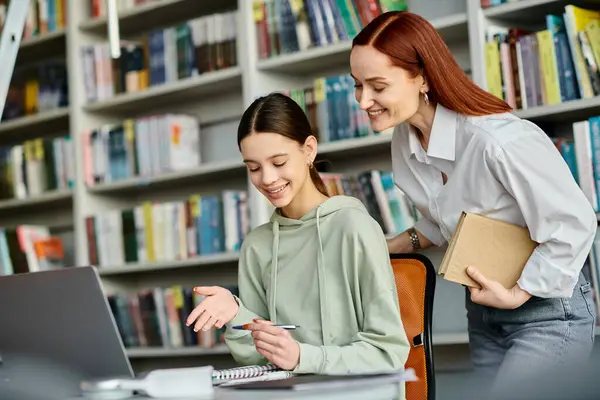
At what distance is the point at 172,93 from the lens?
11.9ft

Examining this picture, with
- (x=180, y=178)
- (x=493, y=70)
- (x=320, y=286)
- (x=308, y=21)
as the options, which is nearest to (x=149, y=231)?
(x=180, y=178)

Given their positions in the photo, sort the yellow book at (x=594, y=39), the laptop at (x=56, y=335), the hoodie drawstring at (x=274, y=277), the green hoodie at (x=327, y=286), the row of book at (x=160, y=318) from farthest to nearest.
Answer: the row of book at (x=160, y=318)
the yellow book at (x=594, y=39)
the hoodie drawstring at (x=274, y=277)
the green hoodie at (x=327, y=286)
the laptop at (x=56, y=335)

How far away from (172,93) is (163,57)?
6.6 inches

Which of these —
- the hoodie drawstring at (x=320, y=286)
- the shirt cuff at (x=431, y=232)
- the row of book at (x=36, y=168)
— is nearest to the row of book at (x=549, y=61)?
the shirt cuff at (x=431, y=232)

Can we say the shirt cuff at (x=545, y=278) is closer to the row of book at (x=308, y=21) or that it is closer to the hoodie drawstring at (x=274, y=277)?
the hoodie drawstring at (x=274, y=277)

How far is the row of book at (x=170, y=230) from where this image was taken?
3.33 meters

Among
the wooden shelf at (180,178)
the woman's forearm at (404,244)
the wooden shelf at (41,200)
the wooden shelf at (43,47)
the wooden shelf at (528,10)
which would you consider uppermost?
the wooden shelf at (43,47)

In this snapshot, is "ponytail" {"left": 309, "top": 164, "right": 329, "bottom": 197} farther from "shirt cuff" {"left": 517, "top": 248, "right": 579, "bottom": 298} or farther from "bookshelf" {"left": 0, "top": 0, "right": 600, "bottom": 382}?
"bookshelf" {"left": 0, "top": 0, "right": 600, "bottom": 382}

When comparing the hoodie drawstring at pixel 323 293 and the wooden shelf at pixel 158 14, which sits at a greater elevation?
the wooden shelf at pixel 158 14

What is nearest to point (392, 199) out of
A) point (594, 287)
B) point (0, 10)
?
point (594, 287)

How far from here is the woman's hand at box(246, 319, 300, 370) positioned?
1215mm

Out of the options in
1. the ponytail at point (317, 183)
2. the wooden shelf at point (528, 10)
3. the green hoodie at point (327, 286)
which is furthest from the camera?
the wooden shelf at point (528, 10)

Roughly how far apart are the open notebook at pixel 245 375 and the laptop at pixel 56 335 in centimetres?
16

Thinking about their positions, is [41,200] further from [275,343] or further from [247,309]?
[275,343]
